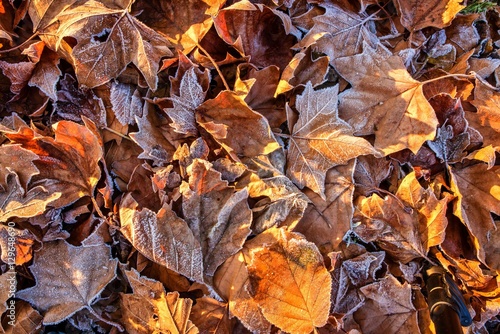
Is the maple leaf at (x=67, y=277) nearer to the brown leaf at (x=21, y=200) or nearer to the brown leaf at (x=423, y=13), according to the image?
the brown leaf at (x=21, y=200)

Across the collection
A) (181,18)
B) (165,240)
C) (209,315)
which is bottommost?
(209,315)

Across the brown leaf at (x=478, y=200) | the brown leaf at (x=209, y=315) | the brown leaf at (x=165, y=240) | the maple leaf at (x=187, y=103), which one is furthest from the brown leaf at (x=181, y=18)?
the brown leaf at (x=478, y=200)

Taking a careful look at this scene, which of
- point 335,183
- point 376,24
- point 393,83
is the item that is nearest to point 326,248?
point 335,183

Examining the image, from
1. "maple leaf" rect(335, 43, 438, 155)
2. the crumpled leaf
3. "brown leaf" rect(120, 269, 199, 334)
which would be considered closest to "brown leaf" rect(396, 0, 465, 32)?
"maple leaf" rect(335, 43, 438, 155)

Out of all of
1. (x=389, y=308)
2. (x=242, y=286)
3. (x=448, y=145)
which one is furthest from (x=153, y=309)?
(x=448, y=145)

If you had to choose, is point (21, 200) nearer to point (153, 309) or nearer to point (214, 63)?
point (153, 309)

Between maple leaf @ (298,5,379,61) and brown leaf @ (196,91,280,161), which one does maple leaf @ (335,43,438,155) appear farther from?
brown leaf @ (196,91,280,161)
